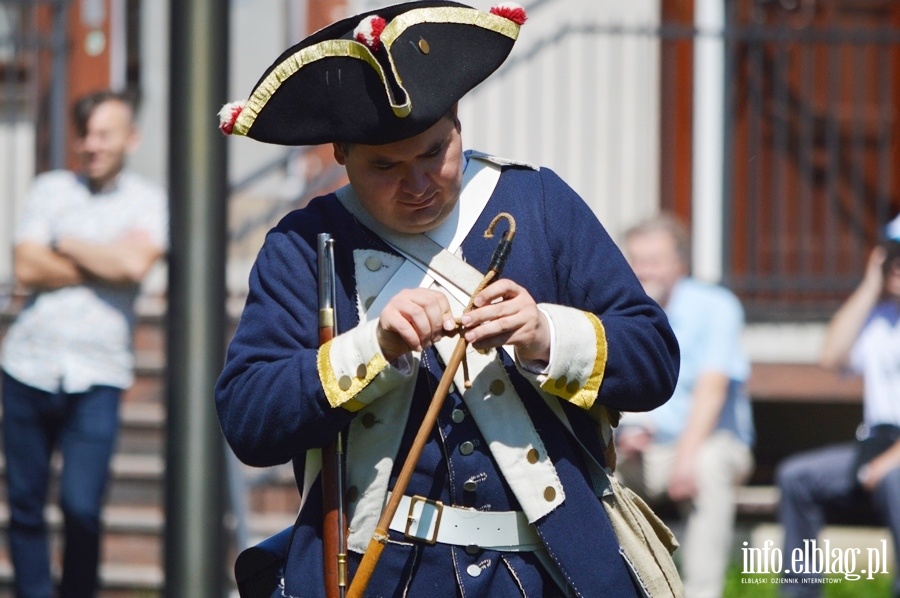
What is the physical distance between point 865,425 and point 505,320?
436 centimetres

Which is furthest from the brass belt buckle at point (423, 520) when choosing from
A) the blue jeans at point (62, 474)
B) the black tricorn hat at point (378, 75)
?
the blue jeans at point (62, 474)

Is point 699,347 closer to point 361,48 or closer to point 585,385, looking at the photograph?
point 585,385

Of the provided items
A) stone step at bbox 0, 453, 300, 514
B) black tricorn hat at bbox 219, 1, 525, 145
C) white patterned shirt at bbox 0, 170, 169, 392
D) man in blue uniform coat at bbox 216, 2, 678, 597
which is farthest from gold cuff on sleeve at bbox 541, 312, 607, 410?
stone step at bbox 0, 453, 300, 514

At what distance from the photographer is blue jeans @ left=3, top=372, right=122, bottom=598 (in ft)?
18.7

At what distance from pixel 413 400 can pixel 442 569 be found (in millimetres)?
297

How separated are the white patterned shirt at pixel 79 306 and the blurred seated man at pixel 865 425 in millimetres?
2998

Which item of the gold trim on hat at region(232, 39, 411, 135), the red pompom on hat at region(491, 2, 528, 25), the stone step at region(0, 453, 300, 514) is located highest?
the red pompom on hat at region(491, 2, 528, 25)

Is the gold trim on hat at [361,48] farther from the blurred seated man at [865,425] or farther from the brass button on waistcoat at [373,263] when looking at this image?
the blurred seated man at [865,425]

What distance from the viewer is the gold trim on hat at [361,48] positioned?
7.71ft

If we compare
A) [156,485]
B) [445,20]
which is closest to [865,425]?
[156,485]

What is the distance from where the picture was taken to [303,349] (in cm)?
241

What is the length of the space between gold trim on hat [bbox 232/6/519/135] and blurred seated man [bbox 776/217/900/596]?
413cm

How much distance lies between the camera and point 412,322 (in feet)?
7.30

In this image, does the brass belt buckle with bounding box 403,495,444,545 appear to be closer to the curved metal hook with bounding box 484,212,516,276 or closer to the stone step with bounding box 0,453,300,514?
the curved metal hook with bounding box 484,212,516,276
